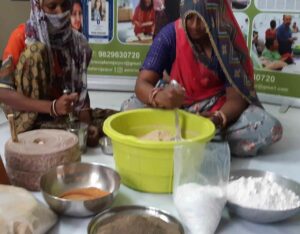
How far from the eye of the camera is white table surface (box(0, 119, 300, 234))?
3.72 ft

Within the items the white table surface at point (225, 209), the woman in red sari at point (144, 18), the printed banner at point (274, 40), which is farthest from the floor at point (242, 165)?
the woman in red sari at point (144, 18)

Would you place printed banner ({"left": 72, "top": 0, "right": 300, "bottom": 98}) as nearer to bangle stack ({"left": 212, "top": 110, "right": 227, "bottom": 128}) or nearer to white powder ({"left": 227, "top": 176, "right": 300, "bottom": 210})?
bangle stack ({"left": 212, "top": 110, "right": 227, "bottom": 128})

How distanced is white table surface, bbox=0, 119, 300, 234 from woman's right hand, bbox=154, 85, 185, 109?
280 mm

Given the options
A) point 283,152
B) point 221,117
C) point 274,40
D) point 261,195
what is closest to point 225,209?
point 261,195

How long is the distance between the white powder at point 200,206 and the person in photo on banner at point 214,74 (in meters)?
0.35

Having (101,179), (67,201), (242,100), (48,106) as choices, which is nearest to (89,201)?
(67,201)

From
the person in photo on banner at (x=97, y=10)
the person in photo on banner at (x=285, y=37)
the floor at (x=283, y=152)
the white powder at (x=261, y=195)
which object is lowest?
the floor at (x=283, y=152)

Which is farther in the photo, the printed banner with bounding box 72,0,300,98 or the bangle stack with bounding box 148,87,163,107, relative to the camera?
the printed banner with bounding box 72,0,300,98

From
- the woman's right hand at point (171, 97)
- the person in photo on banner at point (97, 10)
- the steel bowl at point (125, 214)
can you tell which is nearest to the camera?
the steel bowl at point (125, 214)

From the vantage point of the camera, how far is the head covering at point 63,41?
1.55m

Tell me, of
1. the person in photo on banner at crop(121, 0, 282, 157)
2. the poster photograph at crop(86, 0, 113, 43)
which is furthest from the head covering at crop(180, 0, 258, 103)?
the poster photograph at crop(86, 0, 113, 43)

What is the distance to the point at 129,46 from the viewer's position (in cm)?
230

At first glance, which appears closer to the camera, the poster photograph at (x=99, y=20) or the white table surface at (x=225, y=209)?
the white table surface at (x=225, y=209)

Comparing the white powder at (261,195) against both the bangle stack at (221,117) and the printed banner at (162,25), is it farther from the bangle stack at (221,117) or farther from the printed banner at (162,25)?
the printed banner at (162,25)
